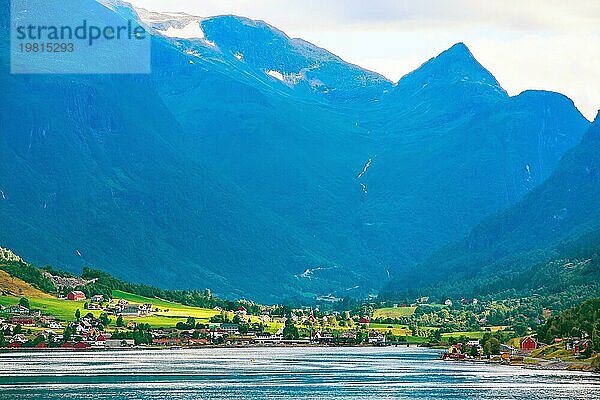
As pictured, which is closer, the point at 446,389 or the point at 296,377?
the point at 446,389

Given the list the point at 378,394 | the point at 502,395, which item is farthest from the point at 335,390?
the point at 502,395

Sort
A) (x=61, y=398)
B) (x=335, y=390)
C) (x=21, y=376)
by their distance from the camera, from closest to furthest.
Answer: (x=61, y=398), (x=335, y=390), (x=21, y=376)

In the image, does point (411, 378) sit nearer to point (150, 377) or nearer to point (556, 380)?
point (556, 380)

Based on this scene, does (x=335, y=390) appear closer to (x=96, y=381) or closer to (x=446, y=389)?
(x=446, y=389)

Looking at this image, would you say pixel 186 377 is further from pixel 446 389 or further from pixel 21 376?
pixel 446 389

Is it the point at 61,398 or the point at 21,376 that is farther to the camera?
the point at 21,376

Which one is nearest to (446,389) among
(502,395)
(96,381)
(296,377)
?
(502,395)

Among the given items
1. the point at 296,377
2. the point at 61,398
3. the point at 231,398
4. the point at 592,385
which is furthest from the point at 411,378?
the point at 61,398

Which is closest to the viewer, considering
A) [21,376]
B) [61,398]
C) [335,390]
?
[61,398]
